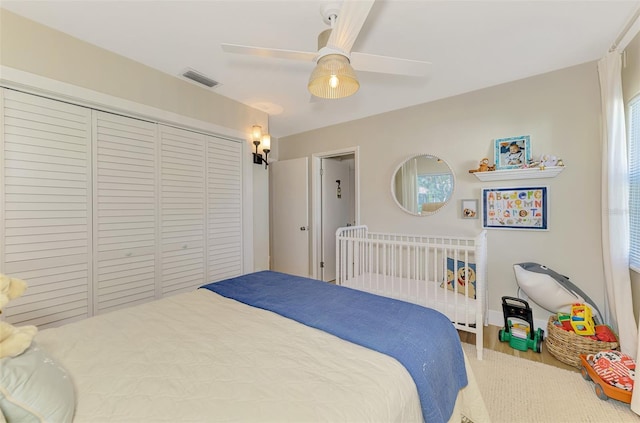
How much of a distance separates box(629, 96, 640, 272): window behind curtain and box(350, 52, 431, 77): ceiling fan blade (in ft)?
5.31

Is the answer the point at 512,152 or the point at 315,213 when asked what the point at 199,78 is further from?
the point at 512,152

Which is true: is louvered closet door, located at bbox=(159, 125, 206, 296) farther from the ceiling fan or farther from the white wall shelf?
the white wall shelf

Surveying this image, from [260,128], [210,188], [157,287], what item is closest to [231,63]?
[260,128]

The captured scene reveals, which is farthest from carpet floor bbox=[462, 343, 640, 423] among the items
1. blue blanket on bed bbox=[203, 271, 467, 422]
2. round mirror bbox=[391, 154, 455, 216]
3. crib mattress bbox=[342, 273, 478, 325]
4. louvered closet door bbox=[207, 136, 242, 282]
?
louvered closet door bbox=[207, 136, 242, 282]

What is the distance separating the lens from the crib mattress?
2283 millimetres

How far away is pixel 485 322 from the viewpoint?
262cm

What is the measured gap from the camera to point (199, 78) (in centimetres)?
258

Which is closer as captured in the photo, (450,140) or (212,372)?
(212,372)

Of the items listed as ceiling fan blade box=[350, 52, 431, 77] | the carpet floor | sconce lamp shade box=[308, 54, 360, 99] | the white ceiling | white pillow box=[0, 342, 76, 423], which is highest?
the white ceiling

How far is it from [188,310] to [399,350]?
1.15 m

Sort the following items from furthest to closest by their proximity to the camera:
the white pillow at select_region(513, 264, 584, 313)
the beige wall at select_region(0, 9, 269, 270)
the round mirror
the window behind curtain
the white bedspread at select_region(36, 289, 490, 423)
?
the round mirror, the white pillow at select_region(513, 264, 584, 313), the window behind curtain, the beige wall at select_region(0, 9, 269, 270), the white bedspread at select_region(36, 289, 490, 423)

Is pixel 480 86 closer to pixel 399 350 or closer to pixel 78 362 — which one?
pixel 399 350

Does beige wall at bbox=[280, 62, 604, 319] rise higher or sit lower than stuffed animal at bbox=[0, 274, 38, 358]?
higher

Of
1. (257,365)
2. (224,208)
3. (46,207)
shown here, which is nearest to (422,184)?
(224,208)
